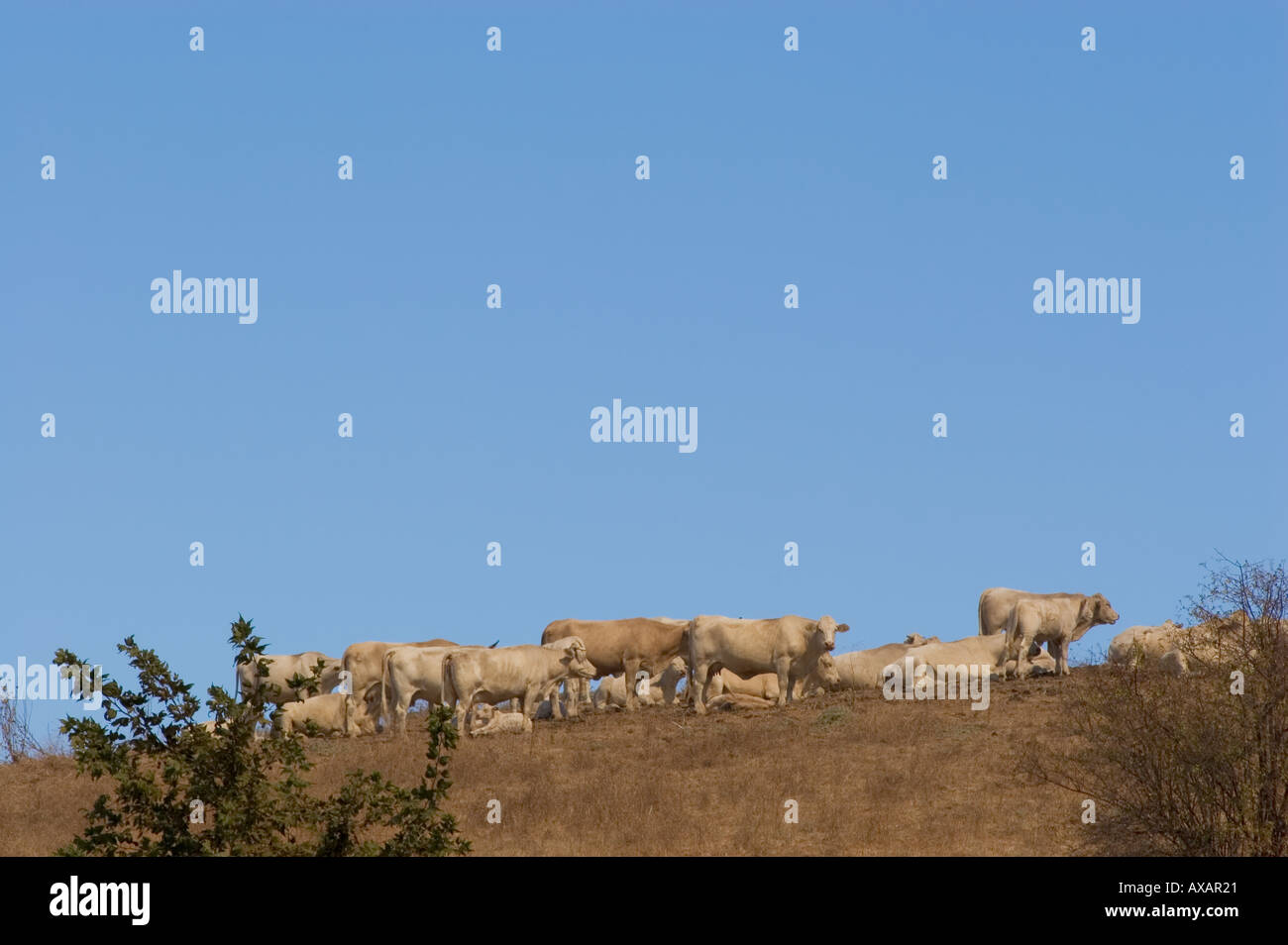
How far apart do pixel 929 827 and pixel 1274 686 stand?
551 centimetres

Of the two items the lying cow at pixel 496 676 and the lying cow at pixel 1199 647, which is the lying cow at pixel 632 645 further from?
the lying cow at pixel 1199 647

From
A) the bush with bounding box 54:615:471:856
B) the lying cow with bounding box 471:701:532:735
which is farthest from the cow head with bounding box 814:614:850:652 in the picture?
the bush with bounding box 54:615:471:856

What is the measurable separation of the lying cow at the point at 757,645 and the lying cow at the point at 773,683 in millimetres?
707

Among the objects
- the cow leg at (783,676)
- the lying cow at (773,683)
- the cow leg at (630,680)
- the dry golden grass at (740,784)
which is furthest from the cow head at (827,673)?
the cow leg at (630,680)

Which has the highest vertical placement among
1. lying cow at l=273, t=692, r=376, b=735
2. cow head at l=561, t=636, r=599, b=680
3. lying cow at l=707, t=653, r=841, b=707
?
cow head at l=561, t=636, r=599, b=680

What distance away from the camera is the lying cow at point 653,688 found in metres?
38.8

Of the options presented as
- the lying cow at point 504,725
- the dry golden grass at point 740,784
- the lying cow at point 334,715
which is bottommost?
the dry golden grass at point 740,784

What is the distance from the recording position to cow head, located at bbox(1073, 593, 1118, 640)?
128 ft

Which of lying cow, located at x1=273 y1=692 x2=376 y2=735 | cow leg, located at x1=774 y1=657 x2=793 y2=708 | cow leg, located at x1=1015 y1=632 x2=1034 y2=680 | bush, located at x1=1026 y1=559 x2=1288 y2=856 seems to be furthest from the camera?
lying cow, located at x1=273 y1=692 x2=376 y2=735

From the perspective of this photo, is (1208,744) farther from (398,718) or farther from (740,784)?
(398,718)

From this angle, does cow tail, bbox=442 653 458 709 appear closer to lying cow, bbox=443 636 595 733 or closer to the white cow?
lying cow, bbox=443 636 595 733

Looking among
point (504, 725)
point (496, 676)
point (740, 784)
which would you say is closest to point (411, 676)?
point (496, 676)

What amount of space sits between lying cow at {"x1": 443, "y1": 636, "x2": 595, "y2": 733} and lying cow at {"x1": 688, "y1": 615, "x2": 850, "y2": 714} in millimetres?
3213

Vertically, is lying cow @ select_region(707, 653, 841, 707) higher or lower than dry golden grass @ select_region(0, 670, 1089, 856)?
higher
